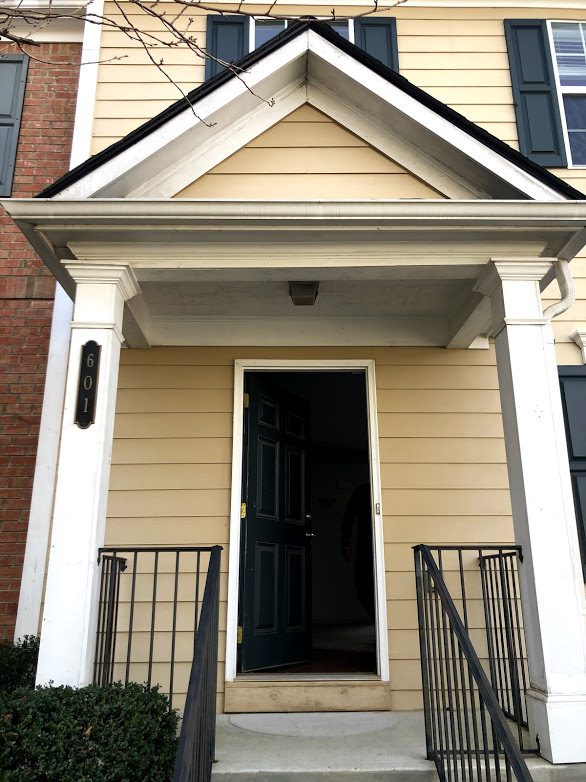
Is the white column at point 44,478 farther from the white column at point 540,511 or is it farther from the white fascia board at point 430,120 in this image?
the white column at point 540,511

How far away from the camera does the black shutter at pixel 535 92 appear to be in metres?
5.57

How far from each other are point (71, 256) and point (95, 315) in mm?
522

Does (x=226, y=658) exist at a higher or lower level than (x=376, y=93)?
lower

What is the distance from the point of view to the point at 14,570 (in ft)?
15.5

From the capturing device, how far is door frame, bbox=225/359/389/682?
4.40 meters

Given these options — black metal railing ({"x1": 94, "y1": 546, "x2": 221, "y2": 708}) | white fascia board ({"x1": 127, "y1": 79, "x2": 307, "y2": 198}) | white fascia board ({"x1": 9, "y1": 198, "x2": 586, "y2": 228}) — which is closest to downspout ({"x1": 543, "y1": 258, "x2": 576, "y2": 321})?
white fascia board ({"x1": 9, "y1": 198, "x2": 586, "y2": 228})

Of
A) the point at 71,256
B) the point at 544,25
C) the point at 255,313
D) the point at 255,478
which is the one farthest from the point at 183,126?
the point at 544,25

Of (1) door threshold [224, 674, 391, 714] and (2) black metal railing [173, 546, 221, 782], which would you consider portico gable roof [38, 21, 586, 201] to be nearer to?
(2) black metal railing [173, 546, 221, 782]

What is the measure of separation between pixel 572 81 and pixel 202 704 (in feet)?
19.5

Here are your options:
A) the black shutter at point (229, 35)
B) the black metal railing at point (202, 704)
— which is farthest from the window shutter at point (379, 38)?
the black metal railing at point (202, 704)

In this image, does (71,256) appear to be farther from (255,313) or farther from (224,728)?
(224,728)

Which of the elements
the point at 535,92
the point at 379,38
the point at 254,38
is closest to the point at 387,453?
the point at 535,92

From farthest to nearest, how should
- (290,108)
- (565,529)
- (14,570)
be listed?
(14,570), (290,108), (565,529)

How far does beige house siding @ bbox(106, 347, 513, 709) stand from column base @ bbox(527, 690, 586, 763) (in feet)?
4.35
